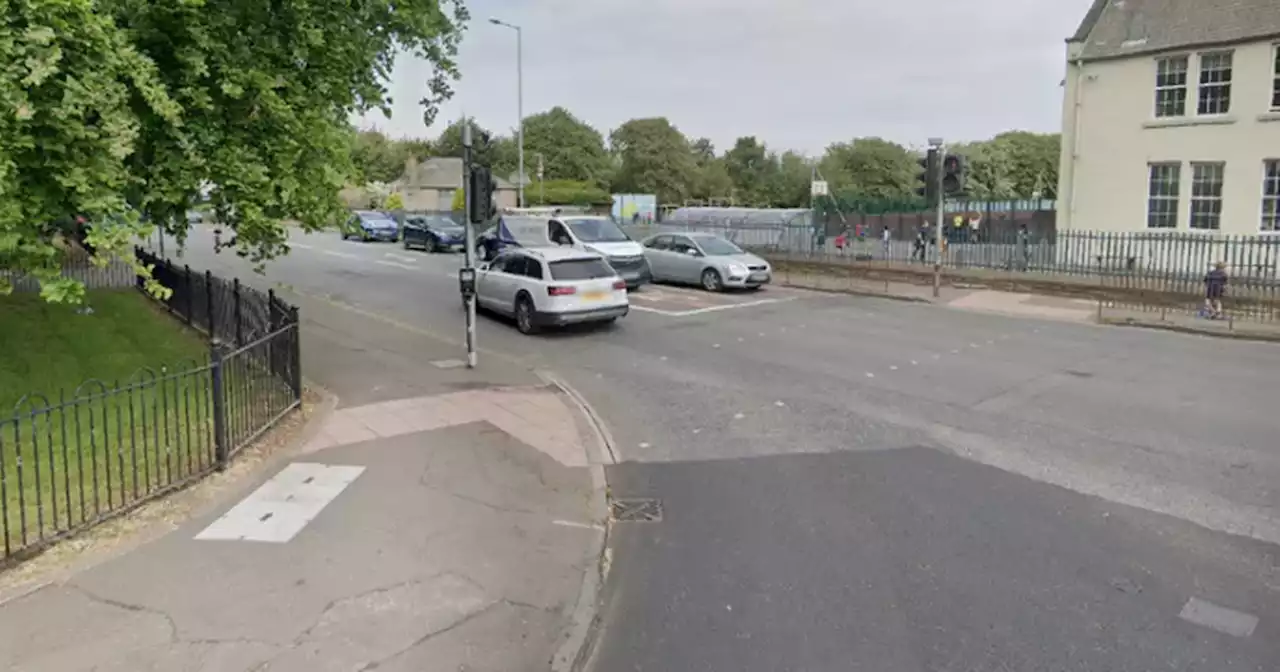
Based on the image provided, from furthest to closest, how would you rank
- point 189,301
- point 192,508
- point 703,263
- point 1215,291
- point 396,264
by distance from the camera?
Answer: point 396,264, point 703,263, point 1215,291, point 189,301, point 192,508

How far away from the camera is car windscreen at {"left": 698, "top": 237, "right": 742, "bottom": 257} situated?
2427 centimetres

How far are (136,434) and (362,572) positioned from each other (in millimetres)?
A: 4449

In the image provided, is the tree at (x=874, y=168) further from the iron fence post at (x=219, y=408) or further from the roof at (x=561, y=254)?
the iron fence post at (x=219, y=408)

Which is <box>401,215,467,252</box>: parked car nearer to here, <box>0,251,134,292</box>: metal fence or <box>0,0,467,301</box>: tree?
<box>0,251,134,292</box>: metal fence

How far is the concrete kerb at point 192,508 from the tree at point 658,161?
77.9 meters

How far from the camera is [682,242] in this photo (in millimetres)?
24922

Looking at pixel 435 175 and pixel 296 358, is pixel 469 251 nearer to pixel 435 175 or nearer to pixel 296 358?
pixel 296 358

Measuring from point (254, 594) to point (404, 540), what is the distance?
3.77 ft

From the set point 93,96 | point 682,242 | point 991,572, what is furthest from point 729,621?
point 682,242

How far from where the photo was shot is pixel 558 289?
16078mm

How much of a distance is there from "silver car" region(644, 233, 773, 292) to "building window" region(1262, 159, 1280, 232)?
43.6 feet

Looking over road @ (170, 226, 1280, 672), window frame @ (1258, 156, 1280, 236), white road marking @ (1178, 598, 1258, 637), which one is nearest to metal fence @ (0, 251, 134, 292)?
road @ (170, 226, 1280, 672)

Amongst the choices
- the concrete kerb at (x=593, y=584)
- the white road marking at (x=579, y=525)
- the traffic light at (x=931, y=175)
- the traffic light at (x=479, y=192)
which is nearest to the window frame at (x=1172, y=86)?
the traffic light at (x=931, y=175)

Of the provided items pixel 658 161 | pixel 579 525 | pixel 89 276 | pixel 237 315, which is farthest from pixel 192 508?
pixel 658 161
